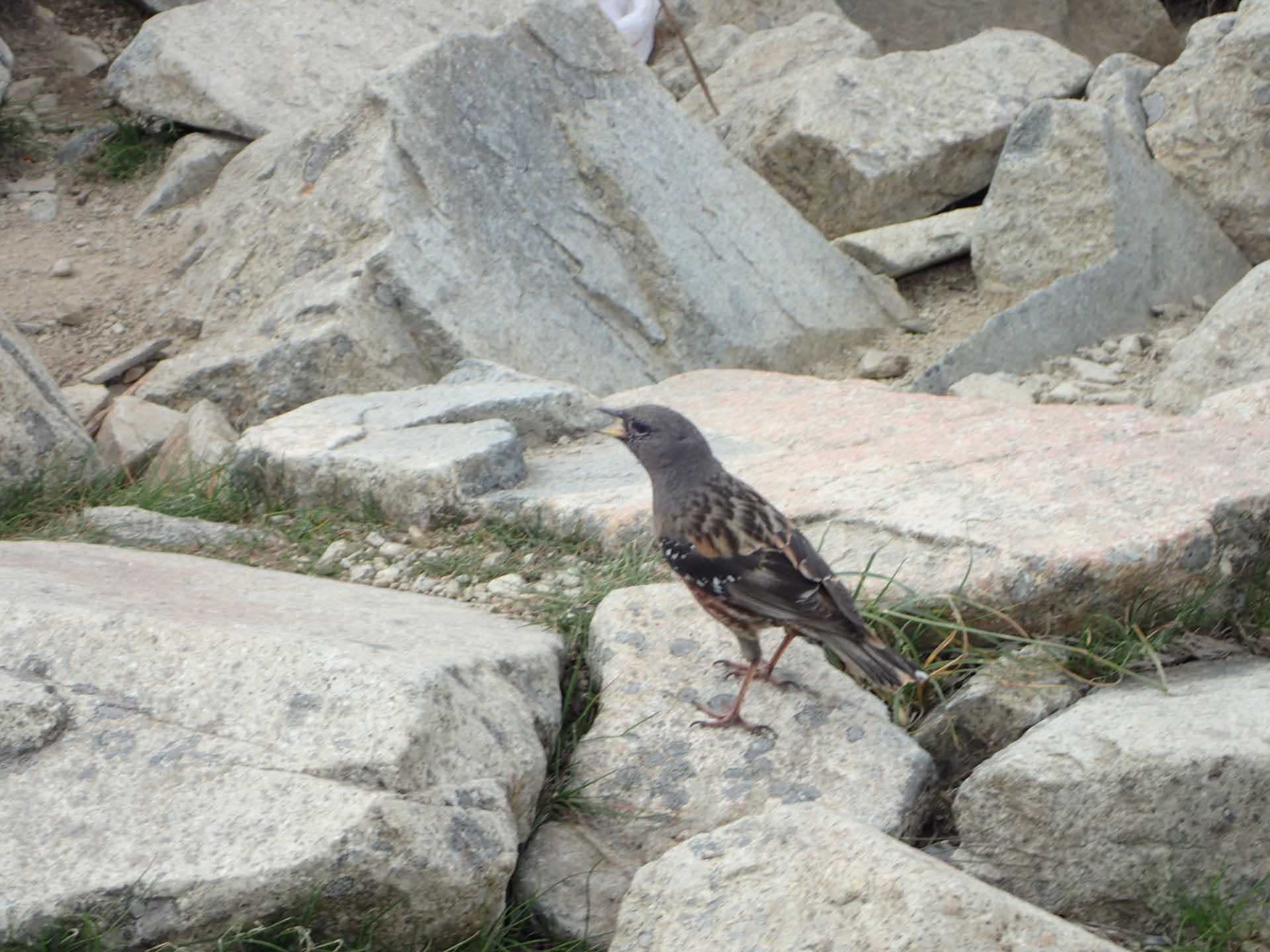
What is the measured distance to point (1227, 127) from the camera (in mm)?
7953

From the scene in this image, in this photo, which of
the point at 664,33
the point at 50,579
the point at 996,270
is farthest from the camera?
the point at 664,33

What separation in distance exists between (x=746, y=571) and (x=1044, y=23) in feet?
33.7

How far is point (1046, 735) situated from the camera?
371 cm

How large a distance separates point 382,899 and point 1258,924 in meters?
2.00

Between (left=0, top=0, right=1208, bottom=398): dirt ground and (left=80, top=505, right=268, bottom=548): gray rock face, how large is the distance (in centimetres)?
223

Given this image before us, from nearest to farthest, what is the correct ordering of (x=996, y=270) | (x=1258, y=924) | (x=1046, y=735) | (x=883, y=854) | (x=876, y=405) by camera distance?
(x=883, y=854) < (x=1258, y=924) < (x=1046, y=735) < (x=876, y=405) < (x=996, y=270)

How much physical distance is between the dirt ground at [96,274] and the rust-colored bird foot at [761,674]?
3612 mm

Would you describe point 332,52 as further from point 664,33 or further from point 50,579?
point 50,579

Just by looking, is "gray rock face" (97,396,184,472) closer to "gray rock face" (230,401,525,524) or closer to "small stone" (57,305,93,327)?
"gray rock face" (230,401,525,524)

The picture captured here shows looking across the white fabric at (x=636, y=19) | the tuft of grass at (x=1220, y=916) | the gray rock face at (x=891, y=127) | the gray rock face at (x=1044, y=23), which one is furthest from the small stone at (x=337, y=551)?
the gray rock face at (x=1044, y=23)

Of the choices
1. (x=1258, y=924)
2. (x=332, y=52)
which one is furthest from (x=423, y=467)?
(x=332, y=52)

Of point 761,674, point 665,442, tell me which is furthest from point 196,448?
point 761,674

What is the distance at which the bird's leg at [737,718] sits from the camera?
4.00m

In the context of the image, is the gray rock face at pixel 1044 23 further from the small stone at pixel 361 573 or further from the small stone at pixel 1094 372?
the small stone at pixel 361 573
